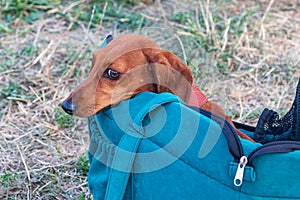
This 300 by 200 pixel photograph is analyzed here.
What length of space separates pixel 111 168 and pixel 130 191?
3.3 inches

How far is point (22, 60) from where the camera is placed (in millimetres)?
3412

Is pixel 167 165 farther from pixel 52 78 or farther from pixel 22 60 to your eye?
pixel 22 60

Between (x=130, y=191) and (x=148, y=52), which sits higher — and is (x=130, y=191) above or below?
below

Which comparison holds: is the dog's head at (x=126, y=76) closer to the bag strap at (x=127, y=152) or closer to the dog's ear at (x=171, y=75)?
the dog's ear at (x=171, y=75)

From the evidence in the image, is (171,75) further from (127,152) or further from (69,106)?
(127,152)

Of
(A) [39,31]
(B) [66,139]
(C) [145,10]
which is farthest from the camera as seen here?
(C) [145,10]

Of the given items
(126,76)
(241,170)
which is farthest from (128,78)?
(241,170)

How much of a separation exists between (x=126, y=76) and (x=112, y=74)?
0.05m

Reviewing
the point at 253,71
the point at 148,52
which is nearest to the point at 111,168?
the point at 148,52

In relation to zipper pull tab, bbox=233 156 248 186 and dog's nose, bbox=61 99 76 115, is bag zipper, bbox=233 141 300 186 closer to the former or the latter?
zipper pull tab, bbox=233 156 248 186

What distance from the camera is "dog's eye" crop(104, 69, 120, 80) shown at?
193 cm

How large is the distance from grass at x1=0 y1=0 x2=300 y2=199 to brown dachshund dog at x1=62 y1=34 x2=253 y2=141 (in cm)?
57

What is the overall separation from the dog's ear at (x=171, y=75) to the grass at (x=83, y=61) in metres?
0.63

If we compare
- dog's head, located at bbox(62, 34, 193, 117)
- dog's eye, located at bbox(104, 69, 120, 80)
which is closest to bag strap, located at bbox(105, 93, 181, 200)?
dog's head, located at bbox(62, 34, 193, 117)
